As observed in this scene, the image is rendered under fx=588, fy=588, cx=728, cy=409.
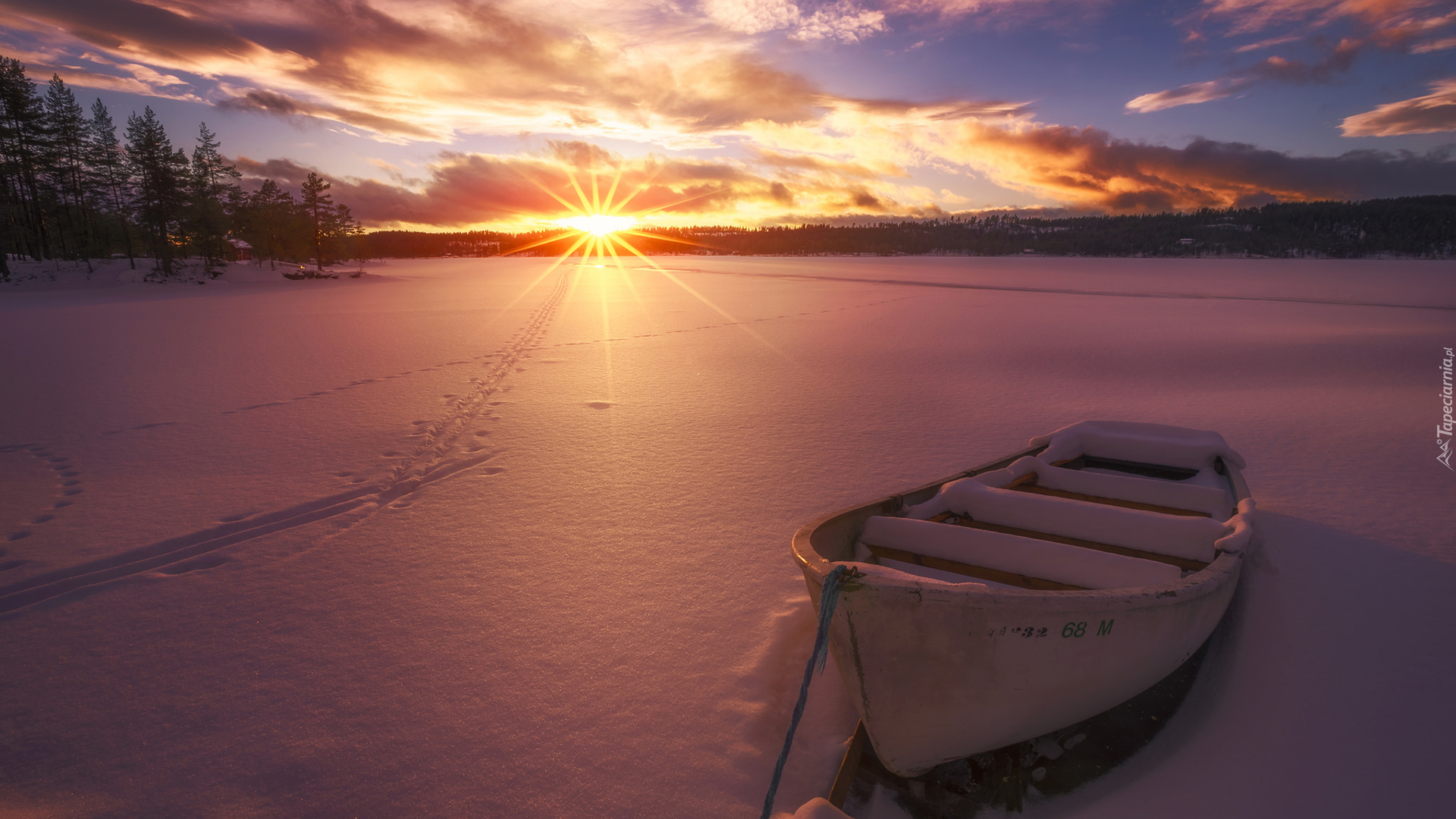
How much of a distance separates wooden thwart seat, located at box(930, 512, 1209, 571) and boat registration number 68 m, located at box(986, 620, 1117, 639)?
1065 mm

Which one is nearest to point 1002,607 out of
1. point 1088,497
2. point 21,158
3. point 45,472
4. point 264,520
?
Answer: point 1088,497

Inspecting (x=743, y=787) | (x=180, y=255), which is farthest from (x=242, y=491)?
(x=180, y=255)

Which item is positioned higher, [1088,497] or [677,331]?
[677,331]

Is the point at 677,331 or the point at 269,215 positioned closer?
the point at 677,331

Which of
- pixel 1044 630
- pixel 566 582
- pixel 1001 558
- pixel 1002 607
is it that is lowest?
pixel 566 582

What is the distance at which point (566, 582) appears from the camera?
4.34m

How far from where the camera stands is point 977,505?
422 cm

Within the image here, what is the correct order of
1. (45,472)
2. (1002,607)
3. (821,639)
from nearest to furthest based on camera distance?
(1002,607) → (821,639) → (45,472)

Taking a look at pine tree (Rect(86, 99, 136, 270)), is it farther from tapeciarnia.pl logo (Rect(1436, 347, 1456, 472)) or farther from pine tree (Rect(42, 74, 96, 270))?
tapeciarnia.pl logo (Rect(1436, 347, 1456, 472))

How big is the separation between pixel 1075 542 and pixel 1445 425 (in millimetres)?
8322

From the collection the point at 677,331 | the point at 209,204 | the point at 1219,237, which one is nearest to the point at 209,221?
the point at 209,204

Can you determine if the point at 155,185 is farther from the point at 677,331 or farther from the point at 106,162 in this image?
the point at 677,331

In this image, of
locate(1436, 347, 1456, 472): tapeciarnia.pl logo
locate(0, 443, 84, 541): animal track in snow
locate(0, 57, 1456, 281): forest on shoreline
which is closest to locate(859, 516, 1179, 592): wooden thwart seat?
locate(1436, 347, 1456, 472): tapeciarnia.pl logo

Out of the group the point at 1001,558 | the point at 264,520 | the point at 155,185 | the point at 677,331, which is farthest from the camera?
the point at 155,185
